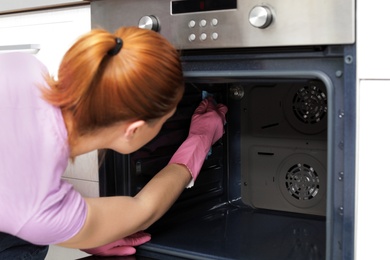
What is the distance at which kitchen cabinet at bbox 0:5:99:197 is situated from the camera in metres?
1.46

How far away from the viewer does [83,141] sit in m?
1.11

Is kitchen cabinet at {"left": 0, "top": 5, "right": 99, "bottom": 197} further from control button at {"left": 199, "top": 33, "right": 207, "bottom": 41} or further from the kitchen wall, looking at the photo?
control button at {"left": 199, "top": 33, "right": 207, "bottom": 41}

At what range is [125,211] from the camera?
3.93ft

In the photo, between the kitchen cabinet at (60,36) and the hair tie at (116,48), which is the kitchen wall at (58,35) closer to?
the kitchen cabinet at (60,36)

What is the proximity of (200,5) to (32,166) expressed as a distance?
1.61 feet

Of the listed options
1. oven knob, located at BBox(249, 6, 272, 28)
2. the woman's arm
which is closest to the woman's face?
the woman's arm

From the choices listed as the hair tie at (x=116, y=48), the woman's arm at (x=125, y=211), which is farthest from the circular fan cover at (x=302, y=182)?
the hair tie at (x=116, y=48)

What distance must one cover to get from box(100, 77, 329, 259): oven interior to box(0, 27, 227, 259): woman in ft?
Result: 1.20

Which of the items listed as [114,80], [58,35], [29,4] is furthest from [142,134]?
[29,4]

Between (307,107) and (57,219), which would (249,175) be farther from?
(57,219)

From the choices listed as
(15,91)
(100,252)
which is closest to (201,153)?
(100,252)

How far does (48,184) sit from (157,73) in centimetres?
28

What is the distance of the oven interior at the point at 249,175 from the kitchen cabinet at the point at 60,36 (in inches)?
3.4

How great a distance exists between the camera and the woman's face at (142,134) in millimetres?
1109
